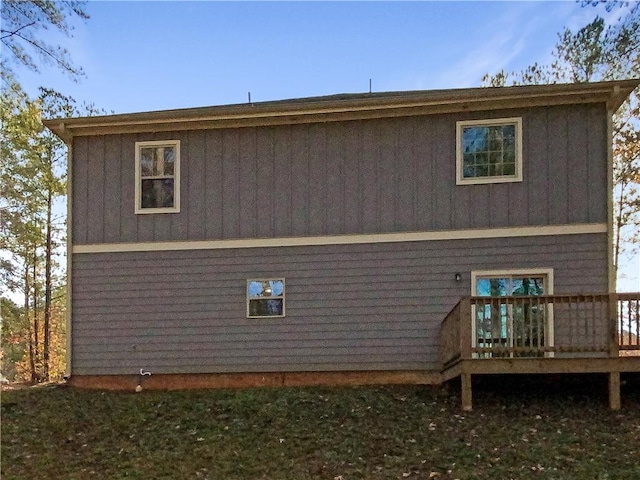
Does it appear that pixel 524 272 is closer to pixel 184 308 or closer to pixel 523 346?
pixel 523 346

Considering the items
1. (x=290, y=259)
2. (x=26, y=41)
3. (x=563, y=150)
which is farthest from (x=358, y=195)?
(x=26, y=41)

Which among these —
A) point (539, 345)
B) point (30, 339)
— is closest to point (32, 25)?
point (539, 345)

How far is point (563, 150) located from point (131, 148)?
23.1ft

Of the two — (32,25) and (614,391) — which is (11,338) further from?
(614,391)

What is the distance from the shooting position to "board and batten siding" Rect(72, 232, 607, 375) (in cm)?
999

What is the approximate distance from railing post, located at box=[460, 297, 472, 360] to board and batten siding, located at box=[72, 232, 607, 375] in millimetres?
1752

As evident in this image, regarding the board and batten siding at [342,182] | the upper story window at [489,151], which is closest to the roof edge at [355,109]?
the board and batten siding at [342,182]

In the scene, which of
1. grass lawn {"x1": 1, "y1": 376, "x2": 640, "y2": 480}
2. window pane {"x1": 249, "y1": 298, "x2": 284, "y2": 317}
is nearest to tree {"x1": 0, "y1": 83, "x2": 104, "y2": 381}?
window pane {"x1": 249, "y1": 298, "x2": 284, "y2": 317}

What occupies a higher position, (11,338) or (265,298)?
(265,298)

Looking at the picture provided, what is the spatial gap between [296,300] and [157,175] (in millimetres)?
3204

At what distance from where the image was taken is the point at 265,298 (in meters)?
10.5

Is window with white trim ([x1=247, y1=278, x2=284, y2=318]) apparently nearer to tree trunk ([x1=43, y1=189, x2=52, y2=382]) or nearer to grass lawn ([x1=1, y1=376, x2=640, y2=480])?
grass lawn ([x1=1, y1=376, x2=640, y2=480])

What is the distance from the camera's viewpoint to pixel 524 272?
9797 mm

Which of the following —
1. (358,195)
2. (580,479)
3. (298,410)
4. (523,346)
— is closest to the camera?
(580,479)
